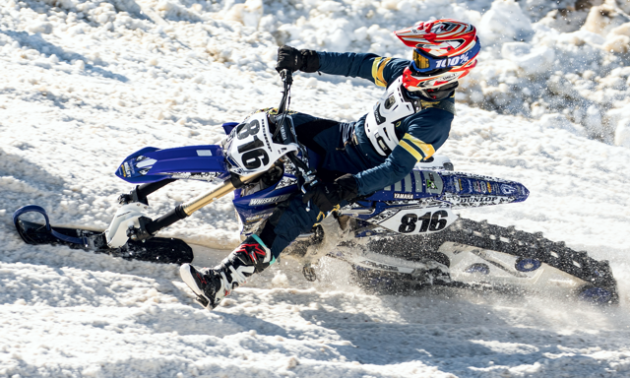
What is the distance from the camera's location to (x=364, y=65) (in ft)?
13.7

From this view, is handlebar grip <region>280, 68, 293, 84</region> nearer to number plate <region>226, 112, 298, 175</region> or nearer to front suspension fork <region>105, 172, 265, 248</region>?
number plate <region>226, 112, 298, 175</region>

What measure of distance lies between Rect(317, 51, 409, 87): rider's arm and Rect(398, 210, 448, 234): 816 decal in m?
1.05

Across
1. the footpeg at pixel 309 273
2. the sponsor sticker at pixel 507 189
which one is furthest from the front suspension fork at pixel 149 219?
the sponsor sticker at pixel 507 189

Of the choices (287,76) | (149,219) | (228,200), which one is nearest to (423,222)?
(287,76)

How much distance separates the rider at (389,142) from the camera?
3270 mm

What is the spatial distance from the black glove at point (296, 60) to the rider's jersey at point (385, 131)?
105 mm

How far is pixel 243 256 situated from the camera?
3359 millimetres

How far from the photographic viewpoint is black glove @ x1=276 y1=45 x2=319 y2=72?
147 inches

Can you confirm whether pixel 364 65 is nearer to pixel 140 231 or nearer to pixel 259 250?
pixel 259 250

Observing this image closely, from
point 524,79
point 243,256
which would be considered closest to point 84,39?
point 243,256

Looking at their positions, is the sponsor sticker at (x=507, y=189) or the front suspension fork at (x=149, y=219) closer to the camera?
the front suspension fork at (x=149, y=219)

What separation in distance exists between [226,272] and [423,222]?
57.5 inches

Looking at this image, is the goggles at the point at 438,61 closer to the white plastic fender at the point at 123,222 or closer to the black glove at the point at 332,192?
the black glove at the point at 332,192

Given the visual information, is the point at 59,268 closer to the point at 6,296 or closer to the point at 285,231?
the point at 6,296
